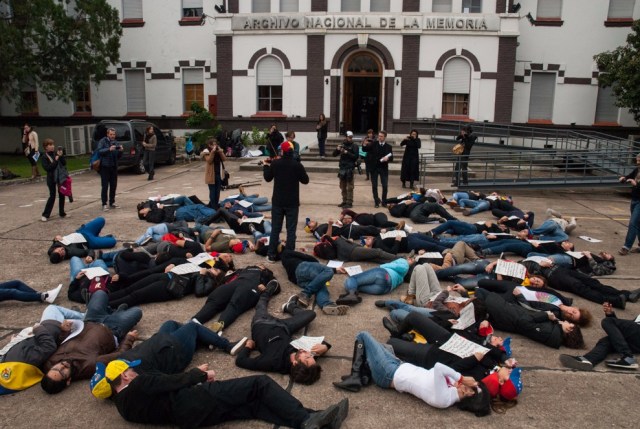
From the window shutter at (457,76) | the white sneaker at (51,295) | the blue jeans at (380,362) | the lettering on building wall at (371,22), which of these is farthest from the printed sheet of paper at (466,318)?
the lettering on building wall at (371,22)

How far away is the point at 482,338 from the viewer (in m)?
6.03

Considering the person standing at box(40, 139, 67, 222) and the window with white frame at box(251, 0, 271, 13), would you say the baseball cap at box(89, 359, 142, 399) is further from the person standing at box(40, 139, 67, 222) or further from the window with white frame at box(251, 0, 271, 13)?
the window with white frame at box(251, 0, 271, 13)

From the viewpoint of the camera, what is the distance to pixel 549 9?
80.7ft

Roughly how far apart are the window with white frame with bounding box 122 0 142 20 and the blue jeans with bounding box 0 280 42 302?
22.5 metres

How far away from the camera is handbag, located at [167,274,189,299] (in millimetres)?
7457

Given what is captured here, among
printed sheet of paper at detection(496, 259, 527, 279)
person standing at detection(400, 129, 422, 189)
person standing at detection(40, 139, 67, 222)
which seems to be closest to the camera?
printed sheet of paper at detection(496, 259, 527, 279)

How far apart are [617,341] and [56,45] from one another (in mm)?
24028

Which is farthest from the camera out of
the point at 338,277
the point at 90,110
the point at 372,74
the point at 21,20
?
the point at 90,110

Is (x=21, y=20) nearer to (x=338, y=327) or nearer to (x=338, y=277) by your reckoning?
(x=338, y=277)

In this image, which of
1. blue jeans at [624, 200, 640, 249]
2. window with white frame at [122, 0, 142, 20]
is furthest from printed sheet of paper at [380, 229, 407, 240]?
window with white frame at [122, 0, 142, 20]

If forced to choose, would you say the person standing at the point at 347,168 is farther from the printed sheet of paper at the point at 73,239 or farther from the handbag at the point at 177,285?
the handbag at the point at 177,285

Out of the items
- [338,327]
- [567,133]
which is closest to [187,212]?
[338,327]

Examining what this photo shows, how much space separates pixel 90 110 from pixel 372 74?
575 inches

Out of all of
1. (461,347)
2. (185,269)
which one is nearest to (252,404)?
(461,347)
